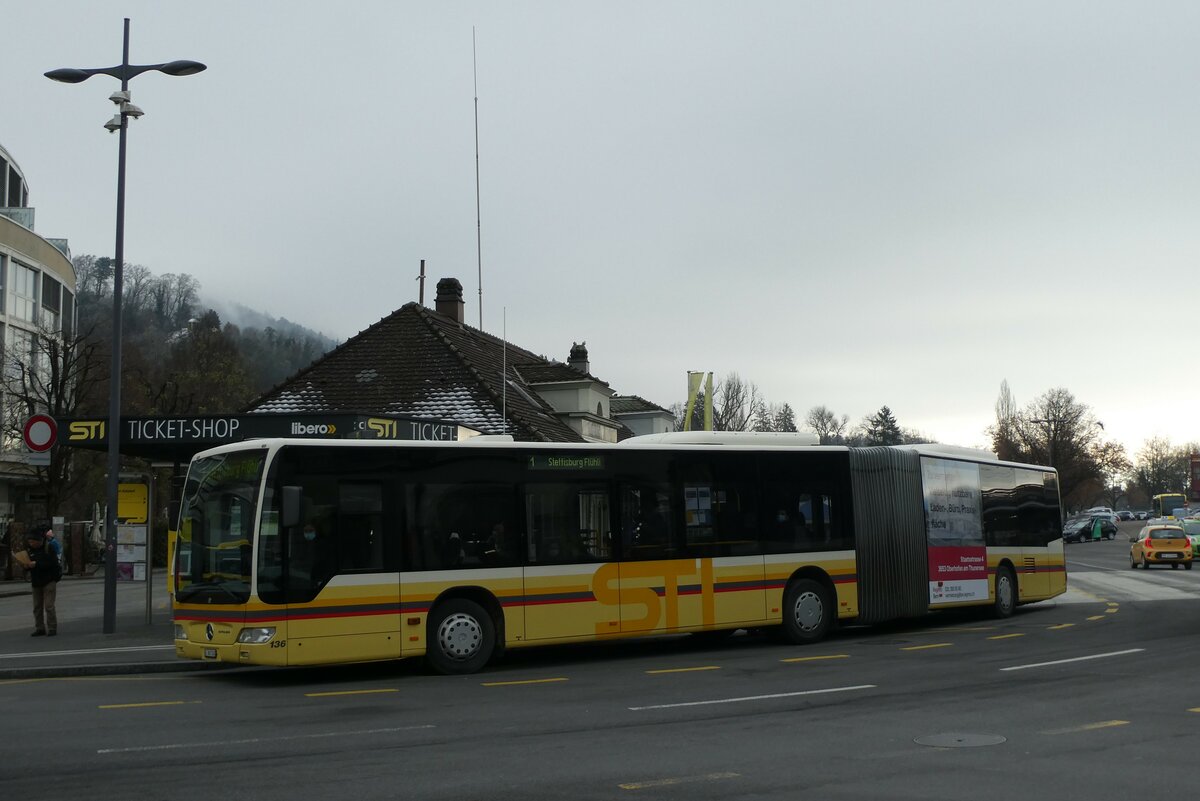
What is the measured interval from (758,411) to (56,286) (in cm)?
5207

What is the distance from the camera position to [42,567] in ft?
66.2

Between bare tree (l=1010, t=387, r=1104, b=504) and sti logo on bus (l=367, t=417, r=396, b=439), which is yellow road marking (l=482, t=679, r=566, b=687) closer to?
sti logo on bus (l=367, t=417, r=396, b=439)

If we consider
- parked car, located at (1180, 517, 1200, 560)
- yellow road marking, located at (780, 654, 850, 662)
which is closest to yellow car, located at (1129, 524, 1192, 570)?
parked car, located at (1180, 517, 1200, 560)

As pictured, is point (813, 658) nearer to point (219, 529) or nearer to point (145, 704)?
point (219, 529)

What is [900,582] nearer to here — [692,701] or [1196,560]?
[692,701]

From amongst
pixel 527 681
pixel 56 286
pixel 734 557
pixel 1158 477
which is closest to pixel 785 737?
pixel 527 681

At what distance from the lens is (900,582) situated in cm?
2017

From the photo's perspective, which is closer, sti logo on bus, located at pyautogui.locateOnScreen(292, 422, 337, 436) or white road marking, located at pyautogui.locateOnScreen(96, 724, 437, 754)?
white road marking, located at pyautogui.locateOnScreen(96, 724, 437, 754)

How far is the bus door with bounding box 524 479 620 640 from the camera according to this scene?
52.0ft

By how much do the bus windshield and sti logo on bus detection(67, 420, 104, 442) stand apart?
699cm

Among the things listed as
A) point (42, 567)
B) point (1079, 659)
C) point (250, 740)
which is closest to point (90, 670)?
point (42, 567)

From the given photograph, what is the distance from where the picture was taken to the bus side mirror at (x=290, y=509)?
13.9m

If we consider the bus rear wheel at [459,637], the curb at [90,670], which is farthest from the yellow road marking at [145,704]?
the curb at [90,670]

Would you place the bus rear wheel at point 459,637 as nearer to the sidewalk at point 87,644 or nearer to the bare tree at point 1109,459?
the sidewalk at point 87,644
